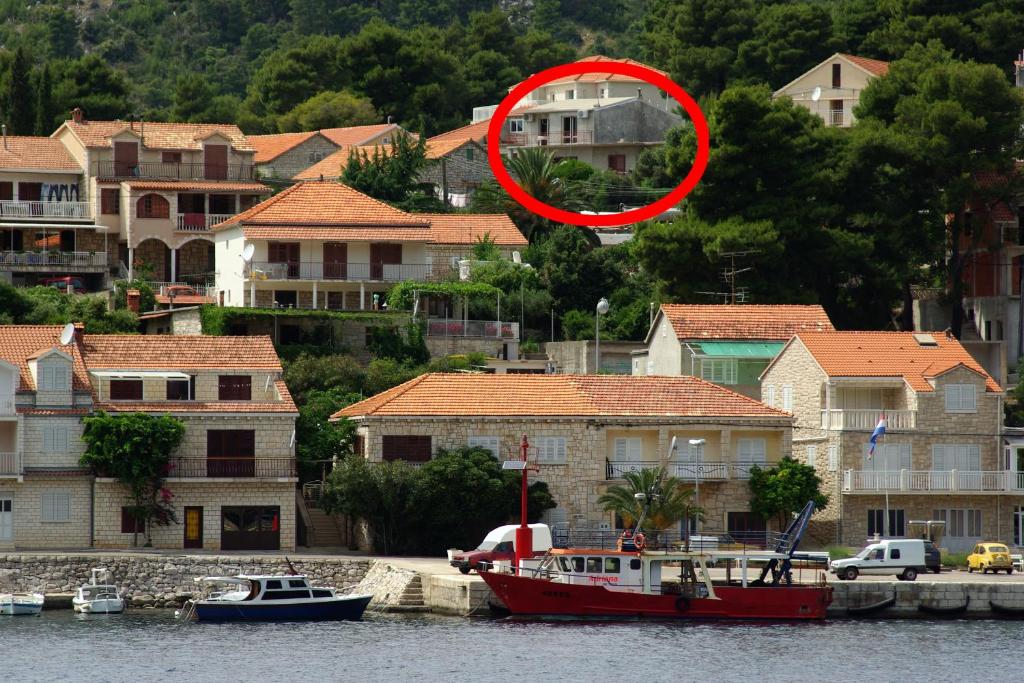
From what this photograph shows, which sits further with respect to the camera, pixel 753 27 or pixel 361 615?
pixel 753 27

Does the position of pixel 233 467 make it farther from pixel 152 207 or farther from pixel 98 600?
pixel 152 207

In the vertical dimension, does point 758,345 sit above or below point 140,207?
below

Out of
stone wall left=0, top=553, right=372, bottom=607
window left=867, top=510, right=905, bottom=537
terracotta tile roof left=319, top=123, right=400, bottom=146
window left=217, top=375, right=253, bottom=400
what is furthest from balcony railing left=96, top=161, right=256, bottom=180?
window left=867, top=510, right=905, bottom=537

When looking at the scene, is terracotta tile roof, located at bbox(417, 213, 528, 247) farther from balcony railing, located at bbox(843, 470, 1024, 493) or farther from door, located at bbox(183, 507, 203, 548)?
door, located at bbox(183, 507, 203, 548)

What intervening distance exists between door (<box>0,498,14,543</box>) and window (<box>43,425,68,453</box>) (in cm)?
183

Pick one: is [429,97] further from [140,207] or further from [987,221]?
[987,221]

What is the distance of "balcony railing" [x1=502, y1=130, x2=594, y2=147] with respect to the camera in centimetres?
12056

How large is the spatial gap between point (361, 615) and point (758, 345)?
21825 millimetres

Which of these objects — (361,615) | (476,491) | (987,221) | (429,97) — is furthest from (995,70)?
(429,97)

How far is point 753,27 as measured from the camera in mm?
126812

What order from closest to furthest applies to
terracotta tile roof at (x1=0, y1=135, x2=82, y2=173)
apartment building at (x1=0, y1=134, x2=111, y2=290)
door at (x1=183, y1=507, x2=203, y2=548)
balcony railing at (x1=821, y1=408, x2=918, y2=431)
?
door at (x1=183, y1=507, x2=203, y2=548)
balcony railing at (x1=821, y1=408, x2=918, y2=431)
apartment building at (x1=0, y1=134, x2=111, y2=290)
terracotta tile roof at (x1=0, y1=135, x2=82, y2=173)

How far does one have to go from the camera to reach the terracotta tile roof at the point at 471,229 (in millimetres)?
93312

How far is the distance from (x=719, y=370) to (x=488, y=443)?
12.3m

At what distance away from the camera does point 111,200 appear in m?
97.4
